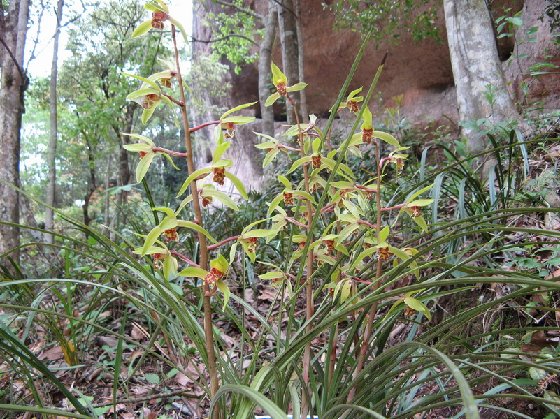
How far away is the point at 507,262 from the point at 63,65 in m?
12.7

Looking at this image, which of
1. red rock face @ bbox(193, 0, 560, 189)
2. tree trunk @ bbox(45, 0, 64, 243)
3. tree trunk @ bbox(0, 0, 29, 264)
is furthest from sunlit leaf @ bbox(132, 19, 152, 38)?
red rock face @ bbox(193, 0, 560, 189)

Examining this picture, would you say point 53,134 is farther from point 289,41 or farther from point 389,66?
point 389,66

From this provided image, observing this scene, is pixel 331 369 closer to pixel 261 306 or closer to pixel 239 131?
pixel 261 306

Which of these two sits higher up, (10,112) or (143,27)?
(10,112)

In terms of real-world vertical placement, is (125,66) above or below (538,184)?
above

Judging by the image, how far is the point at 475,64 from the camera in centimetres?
335

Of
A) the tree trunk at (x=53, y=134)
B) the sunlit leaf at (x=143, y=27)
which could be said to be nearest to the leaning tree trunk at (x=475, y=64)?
the sunlit leaf at (x=143, y=27)

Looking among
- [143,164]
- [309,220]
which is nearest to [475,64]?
[309,220]

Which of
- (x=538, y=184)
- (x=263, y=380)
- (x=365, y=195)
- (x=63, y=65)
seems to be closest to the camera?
(x=263, y=380)

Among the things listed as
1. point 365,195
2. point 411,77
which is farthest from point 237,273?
point 411,77

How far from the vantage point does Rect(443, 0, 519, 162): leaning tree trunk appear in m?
3.18

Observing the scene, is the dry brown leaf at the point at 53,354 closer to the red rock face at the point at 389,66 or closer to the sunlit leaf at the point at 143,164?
the sunlit leaf at the point at 143,164

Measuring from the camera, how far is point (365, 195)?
43.5 inches

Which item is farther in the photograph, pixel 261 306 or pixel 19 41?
pixel 19 41
